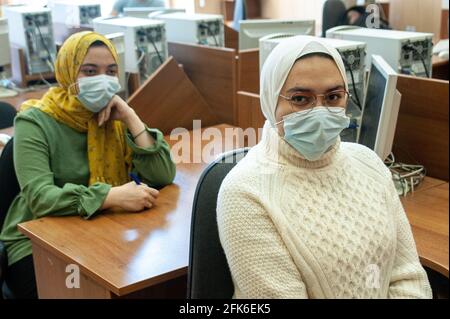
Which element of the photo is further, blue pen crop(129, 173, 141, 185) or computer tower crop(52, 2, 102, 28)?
computer tower crop(52, 2, 102, 28)

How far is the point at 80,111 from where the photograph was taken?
5.82ft

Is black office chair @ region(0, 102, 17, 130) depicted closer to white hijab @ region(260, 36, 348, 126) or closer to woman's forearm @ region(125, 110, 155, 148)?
woman's forearm @ region(125, 110, 155, 148)

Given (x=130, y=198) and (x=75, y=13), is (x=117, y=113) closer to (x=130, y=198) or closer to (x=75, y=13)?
(x=130, y=198)

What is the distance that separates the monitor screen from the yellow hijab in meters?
0.72

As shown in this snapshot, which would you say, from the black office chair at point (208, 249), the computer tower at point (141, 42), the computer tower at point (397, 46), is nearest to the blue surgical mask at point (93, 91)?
the black office chair at point (208, 249)

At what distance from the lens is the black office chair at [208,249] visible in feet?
3.92

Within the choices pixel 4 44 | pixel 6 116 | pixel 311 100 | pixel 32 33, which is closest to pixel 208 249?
pixel 311 100

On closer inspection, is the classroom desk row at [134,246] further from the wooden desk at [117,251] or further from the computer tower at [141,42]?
the computer tower at [141,42]

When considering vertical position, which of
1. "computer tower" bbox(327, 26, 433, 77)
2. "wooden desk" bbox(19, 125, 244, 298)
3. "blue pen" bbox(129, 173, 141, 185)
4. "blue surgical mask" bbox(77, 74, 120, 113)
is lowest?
"wooden desk" bbox(19, 125, 244, 298)

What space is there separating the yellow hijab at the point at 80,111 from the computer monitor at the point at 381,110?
725mm

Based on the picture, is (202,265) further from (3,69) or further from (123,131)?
(3,69)

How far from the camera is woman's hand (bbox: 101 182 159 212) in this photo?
1.64m

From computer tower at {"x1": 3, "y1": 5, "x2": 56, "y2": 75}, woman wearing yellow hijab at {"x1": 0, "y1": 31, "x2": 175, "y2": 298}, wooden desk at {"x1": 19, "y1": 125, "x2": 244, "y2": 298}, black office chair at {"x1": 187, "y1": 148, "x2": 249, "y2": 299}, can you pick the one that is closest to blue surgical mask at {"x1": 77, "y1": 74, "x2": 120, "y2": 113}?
woman wearing yellow hijab at {"x1": 0, "y1": 31, "x2": 175, "y2": 298}

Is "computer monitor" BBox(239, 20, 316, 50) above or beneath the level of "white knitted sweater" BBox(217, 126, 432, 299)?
above
